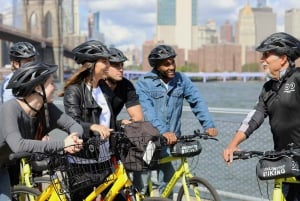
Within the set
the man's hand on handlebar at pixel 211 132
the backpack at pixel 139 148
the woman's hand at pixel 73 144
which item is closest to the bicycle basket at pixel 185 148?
the man's hand on handlebar at pixel 211 132

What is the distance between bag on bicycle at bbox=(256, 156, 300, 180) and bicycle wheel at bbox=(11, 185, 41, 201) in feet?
5.34

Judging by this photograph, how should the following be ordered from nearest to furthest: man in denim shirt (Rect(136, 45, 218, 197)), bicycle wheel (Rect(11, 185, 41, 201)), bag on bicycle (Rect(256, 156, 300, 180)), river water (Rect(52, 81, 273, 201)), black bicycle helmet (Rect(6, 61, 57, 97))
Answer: bag on bicycle (Rect(256, 156, 300, 180))
black bicycle helmet (Rect(6, 61, 57, 97))
bicycle wheel (Rect(11, 185, 41, 201))
man in denim shirt (Rect(136, 45, 218, 197))
river water (Rect(52, 81, 273, 201))

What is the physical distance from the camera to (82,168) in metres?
2.88

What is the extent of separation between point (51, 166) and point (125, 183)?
411 mm

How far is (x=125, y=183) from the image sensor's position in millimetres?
2898

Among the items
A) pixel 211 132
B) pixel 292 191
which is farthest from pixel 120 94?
pixel 292 191

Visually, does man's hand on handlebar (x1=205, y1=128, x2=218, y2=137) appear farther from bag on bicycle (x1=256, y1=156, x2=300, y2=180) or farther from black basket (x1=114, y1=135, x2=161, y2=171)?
bag on bicycle (x1=256, y1=156, x2=300, y2=180)

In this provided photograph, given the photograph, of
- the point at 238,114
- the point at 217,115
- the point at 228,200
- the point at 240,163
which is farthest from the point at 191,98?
the point at 240,163

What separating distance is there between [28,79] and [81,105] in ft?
1.67

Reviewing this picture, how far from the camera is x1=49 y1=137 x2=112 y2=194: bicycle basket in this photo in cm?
269

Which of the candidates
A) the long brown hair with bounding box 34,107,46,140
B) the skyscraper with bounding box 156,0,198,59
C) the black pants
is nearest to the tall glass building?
the skyscraper with bounding box 156,0,198,59

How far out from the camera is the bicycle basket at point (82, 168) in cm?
269

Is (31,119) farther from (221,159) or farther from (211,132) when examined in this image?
(221,159)

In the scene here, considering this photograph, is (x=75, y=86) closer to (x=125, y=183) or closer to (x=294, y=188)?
(x=125, y=183)
